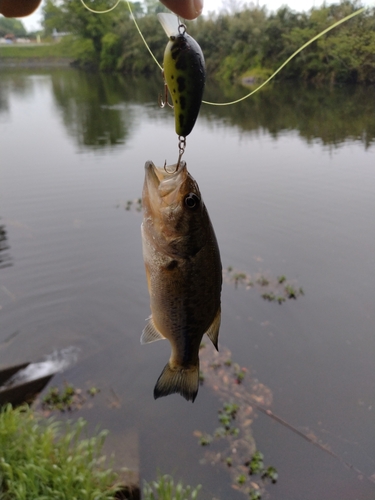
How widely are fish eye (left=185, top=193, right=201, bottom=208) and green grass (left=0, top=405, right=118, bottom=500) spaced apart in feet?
8.21

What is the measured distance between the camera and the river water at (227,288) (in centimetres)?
490

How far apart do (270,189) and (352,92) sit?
74.8ft

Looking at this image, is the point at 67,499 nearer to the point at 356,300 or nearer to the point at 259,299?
the point at 259,299

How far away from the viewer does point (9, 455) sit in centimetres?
335

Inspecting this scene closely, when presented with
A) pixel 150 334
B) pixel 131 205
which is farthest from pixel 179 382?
pixel 131 205

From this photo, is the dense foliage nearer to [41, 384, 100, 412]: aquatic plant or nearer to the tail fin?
[41, 384, 100, 412]: aquatic plant

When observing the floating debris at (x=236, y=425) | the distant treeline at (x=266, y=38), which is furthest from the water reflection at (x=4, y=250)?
the distant treeline at (x=266, y=38)

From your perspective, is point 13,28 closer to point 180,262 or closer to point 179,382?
point 180,262

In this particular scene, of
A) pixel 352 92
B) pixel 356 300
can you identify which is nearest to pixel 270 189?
pixel 356 300

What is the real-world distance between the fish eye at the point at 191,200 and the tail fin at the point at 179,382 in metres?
0.75

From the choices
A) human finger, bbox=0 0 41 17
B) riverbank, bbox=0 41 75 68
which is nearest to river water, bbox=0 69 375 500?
human finger, bbox=0 0 41 17

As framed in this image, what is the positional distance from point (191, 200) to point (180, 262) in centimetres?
27

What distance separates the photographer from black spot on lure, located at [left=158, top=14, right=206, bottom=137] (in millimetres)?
1533

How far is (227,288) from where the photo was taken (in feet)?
25.5
